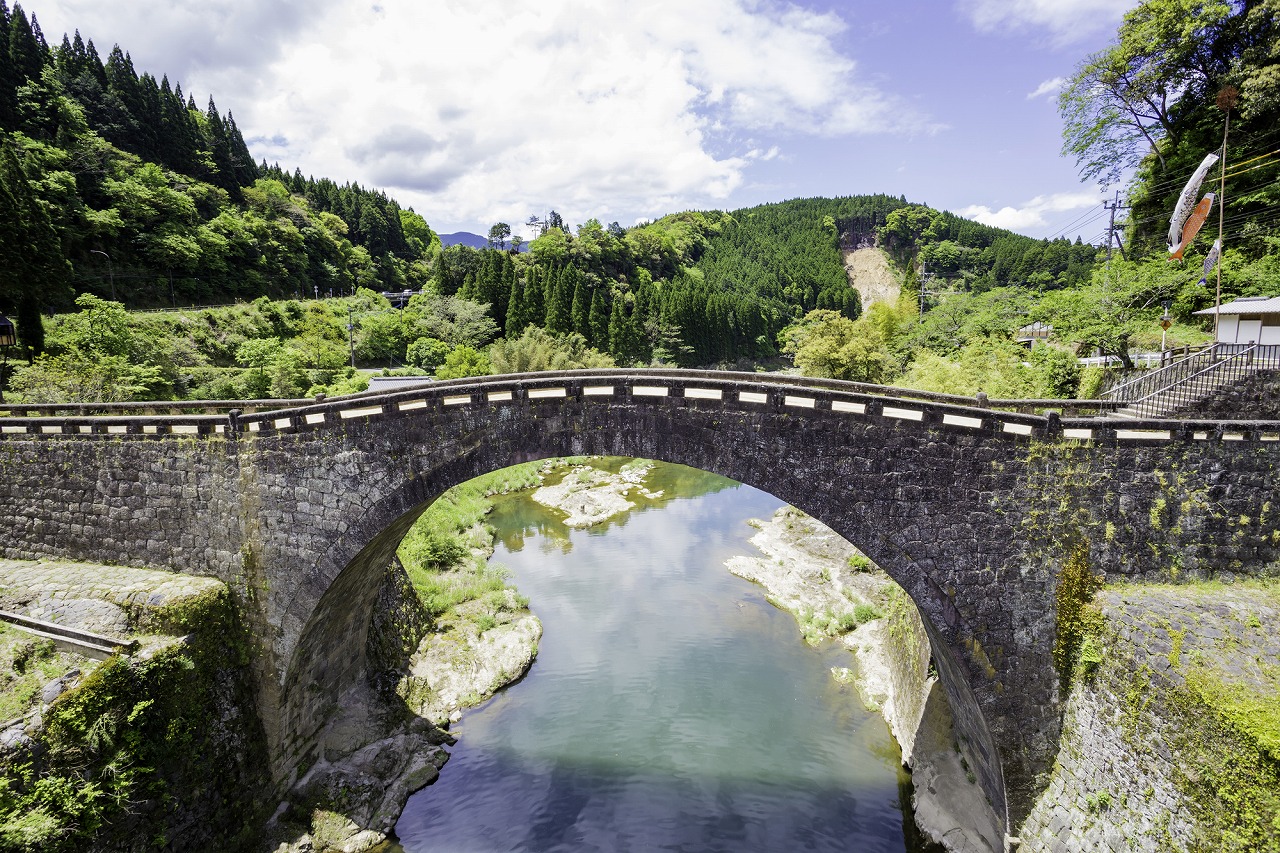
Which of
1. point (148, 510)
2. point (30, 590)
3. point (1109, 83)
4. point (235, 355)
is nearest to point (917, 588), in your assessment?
point (148, 510)

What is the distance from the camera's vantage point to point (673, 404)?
9844mm

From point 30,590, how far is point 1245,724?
1890cm

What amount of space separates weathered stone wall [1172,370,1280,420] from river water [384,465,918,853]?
31.3ft

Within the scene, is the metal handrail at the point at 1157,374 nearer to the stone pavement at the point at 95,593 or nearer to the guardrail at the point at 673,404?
the guardrail at the point at 673,404

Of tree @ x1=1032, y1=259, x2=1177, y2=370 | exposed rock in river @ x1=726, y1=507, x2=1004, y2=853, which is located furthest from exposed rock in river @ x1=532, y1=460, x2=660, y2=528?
tree @ x1=1032, y1=259, x2=1177, y2=370

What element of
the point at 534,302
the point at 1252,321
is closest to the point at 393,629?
the point at 1252,321

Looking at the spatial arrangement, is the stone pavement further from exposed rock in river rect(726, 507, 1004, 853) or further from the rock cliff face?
the rock cliff face

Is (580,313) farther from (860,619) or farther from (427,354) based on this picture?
(860,619)

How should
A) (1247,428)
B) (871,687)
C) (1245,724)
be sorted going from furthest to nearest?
(871,687) < (1247,428) < (1245,724)

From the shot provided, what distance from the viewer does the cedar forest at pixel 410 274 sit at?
61.1ft

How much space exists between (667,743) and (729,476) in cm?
823

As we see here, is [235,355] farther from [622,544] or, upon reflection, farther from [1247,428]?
[1247,428]

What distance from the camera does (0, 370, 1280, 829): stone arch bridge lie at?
26.2ft

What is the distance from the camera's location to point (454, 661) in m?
15.9
